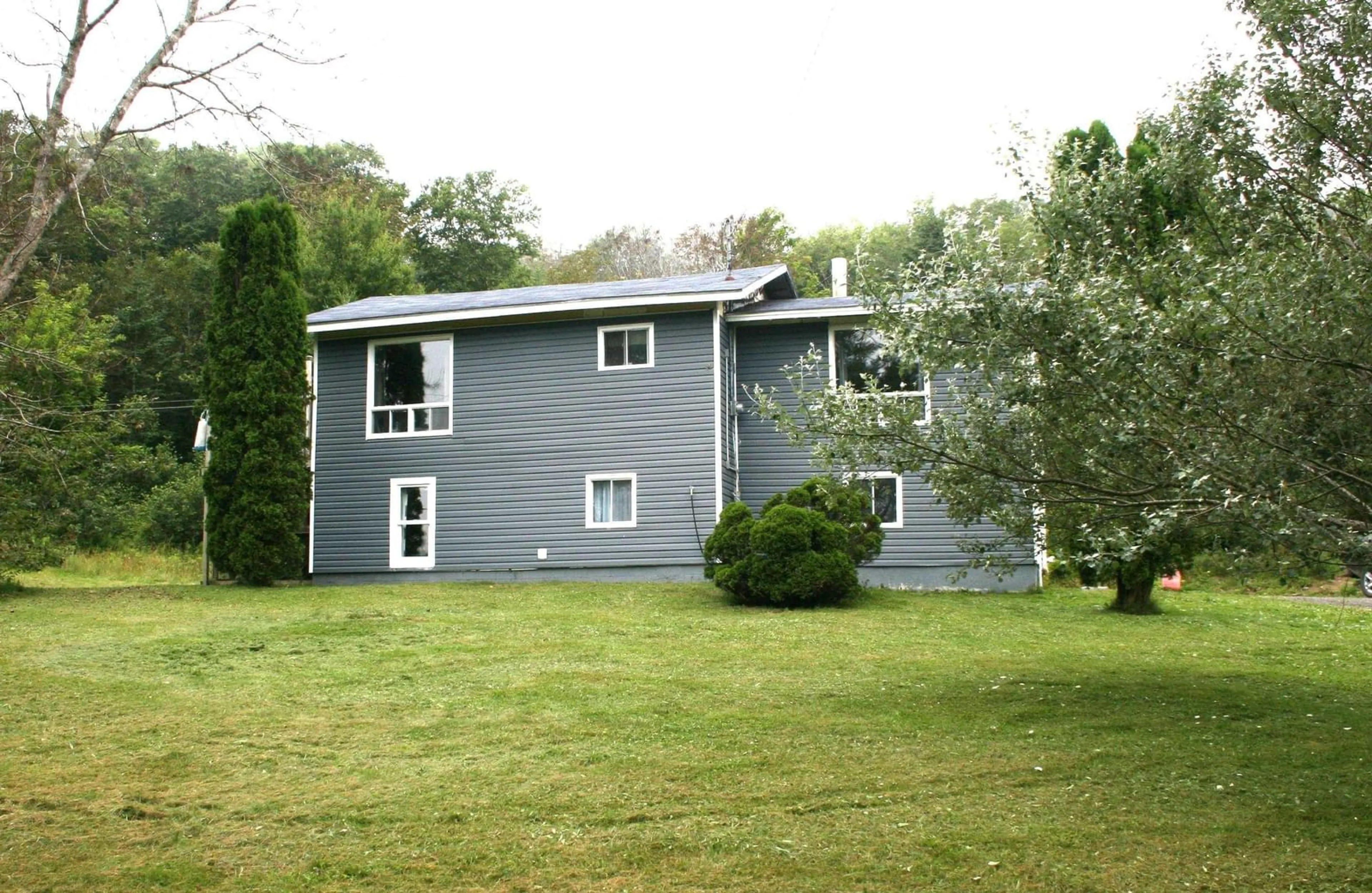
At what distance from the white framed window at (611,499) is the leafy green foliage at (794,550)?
3.67 metres

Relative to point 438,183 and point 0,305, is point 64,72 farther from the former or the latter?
point 438,183

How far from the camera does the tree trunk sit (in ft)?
48.3

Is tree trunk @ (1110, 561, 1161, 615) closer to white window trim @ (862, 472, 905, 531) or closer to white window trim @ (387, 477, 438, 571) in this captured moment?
white window trim @ (862, 472, 905, 531)

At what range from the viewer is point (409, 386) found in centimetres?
2080

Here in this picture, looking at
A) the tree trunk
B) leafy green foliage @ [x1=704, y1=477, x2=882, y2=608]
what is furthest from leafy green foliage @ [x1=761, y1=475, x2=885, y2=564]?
the tree trunk

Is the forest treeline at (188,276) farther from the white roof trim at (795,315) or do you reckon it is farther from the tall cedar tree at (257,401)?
the white roof trim at (795,315)

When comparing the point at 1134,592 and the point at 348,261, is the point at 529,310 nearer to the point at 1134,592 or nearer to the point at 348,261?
the point at 1134,592

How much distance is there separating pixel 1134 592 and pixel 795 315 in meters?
7.04

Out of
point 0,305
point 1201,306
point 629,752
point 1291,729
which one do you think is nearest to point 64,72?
point 0,305

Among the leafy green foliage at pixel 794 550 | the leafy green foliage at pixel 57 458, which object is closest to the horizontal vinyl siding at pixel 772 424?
the leafy green foliage at pixel 794 550

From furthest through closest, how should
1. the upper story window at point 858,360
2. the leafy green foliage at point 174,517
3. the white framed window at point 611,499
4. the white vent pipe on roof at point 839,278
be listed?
the leafy green foliage at point 174,517, the white vent pipe on roof at point 839,278, the upper story window at point 858,360, the white framed window at point 611,499

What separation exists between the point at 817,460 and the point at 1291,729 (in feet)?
12.5

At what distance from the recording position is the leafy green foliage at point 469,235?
1665 inches

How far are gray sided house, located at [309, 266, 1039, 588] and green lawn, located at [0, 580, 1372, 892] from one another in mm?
6289
